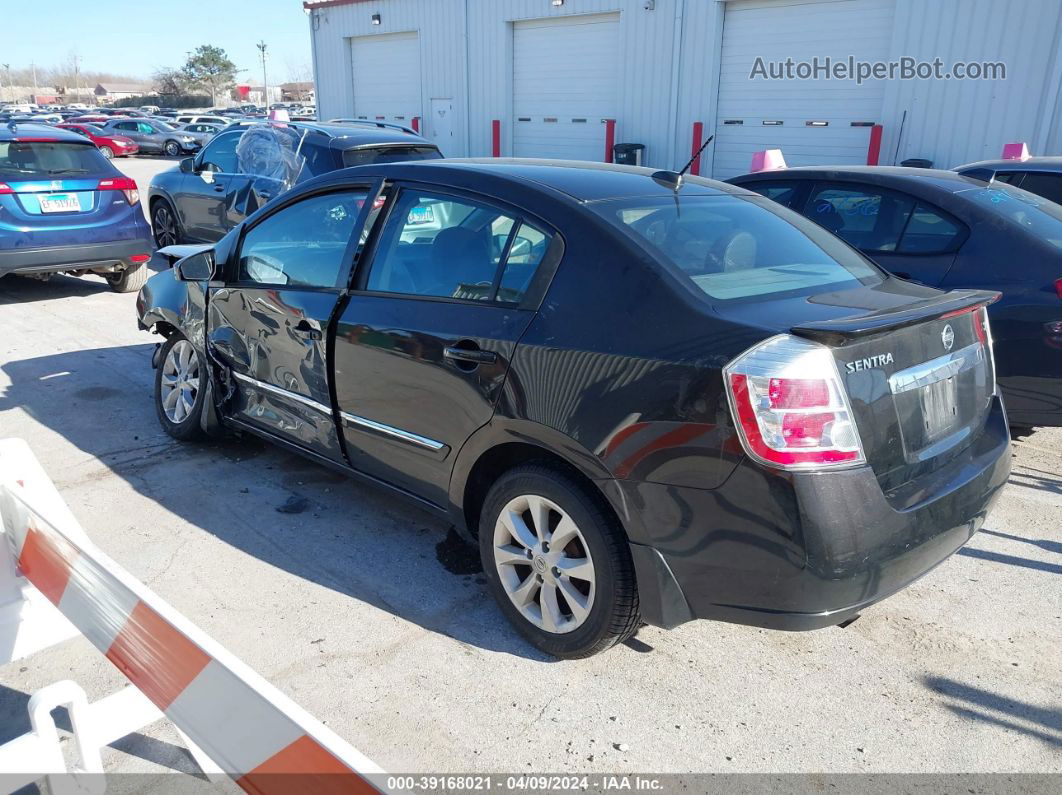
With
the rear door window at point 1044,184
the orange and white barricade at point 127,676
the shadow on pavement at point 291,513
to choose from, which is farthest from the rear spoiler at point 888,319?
the rear door window at point 1044,184

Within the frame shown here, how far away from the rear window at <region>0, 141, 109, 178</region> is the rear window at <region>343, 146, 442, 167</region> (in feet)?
8.87

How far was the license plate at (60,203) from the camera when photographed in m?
8.05

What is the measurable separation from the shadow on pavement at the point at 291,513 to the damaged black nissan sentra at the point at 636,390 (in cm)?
34

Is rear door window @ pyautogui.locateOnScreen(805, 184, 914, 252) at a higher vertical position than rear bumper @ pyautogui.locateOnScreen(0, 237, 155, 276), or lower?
higher

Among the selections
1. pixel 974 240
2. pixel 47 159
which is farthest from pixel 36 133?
pixel 974 240

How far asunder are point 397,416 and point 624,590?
1.24 metres

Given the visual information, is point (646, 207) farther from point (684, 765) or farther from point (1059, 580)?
point (1059, 580)

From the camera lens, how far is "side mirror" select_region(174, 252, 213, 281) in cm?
444

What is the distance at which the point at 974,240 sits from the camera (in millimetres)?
4652

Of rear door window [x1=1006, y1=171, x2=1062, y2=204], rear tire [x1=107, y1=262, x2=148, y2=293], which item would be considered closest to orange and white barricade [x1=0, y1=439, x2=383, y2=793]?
rear door window [x1=1006, y1=171, x2=1062, y2=204]

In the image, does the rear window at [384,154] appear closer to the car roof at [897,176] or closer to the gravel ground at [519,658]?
the car roof at [897,176]

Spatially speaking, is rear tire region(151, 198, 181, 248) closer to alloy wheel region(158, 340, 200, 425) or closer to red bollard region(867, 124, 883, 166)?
alloy wheel region(158, 340, 200, 425)

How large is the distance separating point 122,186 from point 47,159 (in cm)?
70

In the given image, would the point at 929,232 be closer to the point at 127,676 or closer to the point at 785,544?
the point at 785,544
